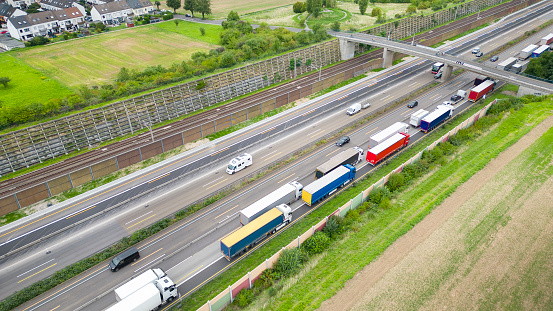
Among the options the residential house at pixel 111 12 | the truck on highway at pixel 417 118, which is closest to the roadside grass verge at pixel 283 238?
the truck on highway at pixel 417 118

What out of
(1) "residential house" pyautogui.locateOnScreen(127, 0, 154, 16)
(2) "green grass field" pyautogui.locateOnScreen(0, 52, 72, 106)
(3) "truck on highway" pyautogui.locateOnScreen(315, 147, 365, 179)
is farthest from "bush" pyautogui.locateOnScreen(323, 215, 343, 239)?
(1) "residential house" pyautogui.locateOnScreen(127, 0, 154, 16)

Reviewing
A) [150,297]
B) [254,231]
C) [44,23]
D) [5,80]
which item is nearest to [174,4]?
[44,23]

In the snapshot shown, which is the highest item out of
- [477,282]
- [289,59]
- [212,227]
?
[289,59]

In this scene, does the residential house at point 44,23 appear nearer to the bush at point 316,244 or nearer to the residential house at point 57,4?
the residential house at point 57,4

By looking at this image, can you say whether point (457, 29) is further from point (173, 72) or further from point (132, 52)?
point (132, 52)

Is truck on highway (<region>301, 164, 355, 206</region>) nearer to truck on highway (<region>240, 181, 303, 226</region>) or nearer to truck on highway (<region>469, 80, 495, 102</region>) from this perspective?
truck on highway (<region>240, 181, 303, 226</region>)

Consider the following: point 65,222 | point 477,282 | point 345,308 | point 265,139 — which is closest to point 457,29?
point 265,139

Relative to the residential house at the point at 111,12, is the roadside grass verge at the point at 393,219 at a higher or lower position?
lower

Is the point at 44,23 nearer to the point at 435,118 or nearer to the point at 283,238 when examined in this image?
the point at 283,238
